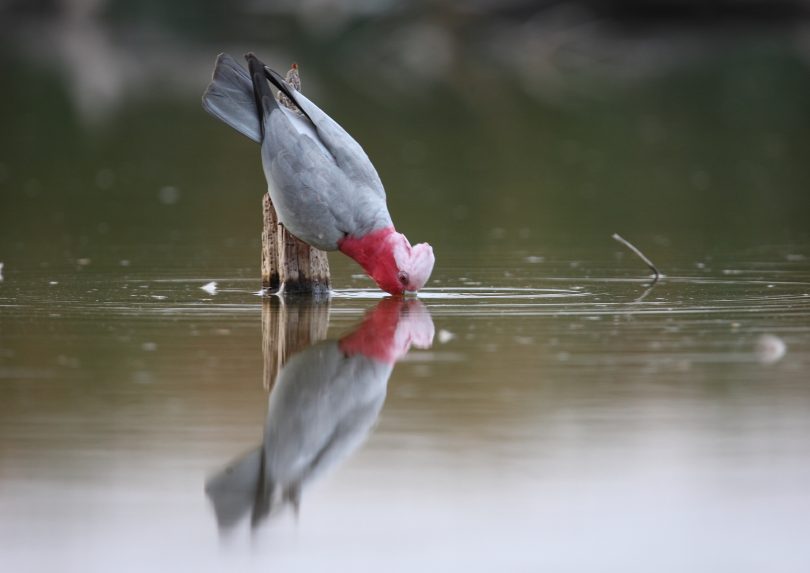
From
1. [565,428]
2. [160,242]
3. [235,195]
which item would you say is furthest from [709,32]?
[565,428]

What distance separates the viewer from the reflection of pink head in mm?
6930

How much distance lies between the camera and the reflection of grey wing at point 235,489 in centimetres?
462

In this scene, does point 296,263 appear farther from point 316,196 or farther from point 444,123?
point 444,123

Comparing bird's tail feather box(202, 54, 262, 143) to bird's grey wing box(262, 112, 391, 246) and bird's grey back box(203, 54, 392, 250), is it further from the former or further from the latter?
bird's grey wing box(262, 112, 391, 246)

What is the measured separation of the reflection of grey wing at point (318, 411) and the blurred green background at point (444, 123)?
11.5ft

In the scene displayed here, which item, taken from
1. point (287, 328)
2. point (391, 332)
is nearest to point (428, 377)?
point (391, 332)

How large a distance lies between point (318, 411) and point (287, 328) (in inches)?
75.0

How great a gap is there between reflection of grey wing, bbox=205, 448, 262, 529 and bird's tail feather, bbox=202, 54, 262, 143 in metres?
3.80

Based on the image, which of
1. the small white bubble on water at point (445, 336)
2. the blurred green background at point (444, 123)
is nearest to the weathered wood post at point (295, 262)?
the blurred green background at point (444, 123)

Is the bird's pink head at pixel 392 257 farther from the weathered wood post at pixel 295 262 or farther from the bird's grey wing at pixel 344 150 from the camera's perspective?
the weathered wood post at pixel 295 262

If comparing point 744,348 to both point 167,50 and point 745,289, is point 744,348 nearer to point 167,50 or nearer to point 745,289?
point 745,289

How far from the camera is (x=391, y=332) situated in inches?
292

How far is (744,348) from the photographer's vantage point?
6.90m

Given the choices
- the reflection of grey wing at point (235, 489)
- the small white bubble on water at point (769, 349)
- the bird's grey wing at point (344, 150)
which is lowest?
the reflection of grey wing at point (235, 489)
